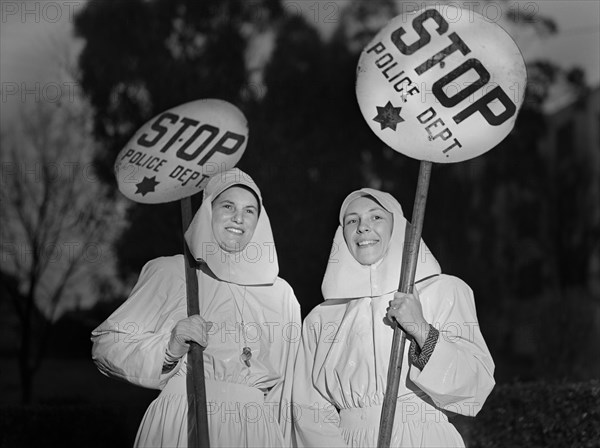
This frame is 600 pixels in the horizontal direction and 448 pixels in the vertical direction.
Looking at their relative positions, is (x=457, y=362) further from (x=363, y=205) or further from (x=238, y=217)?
(x=238, y=217)

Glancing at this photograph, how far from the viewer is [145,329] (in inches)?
197

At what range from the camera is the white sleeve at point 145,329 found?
4.84m

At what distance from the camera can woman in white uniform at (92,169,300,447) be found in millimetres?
4883

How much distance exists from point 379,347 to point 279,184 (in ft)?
13.3

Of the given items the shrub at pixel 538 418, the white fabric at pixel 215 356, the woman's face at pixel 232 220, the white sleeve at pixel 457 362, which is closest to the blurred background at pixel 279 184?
the shrub at pixel 538 418

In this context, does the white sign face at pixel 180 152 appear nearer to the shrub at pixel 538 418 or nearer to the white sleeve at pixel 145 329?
the white sleeve at pixel 145 329

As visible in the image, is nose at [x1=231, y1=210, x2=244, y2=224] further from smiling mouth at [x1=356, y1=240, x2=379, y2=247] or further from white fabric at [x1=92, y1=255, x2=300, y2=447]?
smiling mouth at [x1=356, y1=240, x2=379, y2=247]

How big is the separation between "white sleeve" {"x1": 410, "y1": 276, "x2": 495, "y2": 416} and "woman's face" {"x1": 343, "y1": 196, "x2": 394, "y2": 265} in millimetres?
341

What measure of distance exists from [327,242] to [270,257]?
3.57 meters

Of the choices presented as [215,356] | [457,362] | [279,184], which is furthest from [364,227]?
[279,184]

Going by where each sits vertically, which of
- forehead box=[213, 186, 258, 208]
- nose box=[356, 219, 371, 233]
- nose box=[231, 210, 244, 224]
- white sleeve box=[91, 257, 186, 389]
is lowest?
white sleeve box=[91, 257, 186, 389]

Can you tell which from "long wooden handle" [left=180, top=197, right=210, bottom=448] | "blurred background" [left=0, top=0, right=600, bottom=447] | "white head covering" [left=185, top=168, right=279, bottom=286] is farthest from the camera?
"blurred background" [left=0, top=0, right=600, bottom=447]

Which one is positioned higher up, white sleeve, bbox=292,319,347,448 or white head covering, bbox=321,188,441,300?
white head covering, bbox=321,188,441,300

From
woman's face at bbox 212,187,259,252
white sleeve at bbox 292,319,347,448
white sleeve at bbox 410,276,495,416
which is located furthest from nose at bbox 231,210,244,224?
white sleeve at bbox 410,276,495,416
